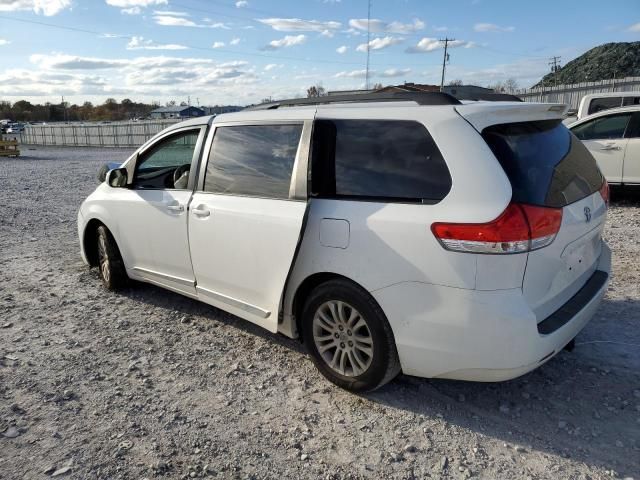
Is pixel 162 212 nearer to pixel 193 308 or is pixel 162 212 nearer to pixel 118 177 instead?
pixel 118 177

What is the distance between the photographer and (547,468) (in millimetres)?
2588

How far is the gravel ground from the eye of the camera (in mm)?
2664

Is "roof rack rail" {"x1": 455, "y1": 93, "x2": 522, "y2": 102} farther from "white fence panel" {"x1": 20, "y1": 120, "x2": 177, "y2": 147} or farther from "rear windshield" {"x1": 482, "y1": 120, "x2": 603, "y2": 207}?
"white fence panel" {"x1": 20, "y1": 120, "x2": 177, "y2": 147}

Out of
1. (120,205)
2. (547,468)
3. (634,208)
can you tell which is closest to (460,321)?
(547,468)

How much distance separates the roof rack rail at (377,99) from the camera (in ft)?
9.84

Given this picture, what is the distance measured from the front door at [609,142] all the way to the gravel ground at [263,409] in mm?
5057

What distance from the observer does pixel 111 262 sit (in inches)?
199

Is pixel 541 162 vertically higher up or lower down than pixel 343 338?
higher up

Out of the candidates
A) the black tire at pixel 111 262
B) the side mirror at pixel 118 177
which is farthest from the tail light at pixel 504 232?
the black tire at pixel 111 262

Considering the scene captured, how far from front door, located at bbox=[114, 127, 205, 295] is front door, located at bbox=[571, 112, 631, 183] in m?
7.23

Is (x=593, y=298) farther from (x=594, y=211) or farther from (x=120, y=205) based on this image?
(x=120, y=205)

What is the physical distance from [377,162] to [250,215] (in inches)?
39.2

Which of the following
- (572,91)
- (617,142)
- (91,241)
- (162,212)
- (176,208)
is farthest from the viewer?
(572,91)

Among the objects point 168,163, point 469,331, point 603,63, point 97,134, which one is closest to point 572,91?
point 168,163
